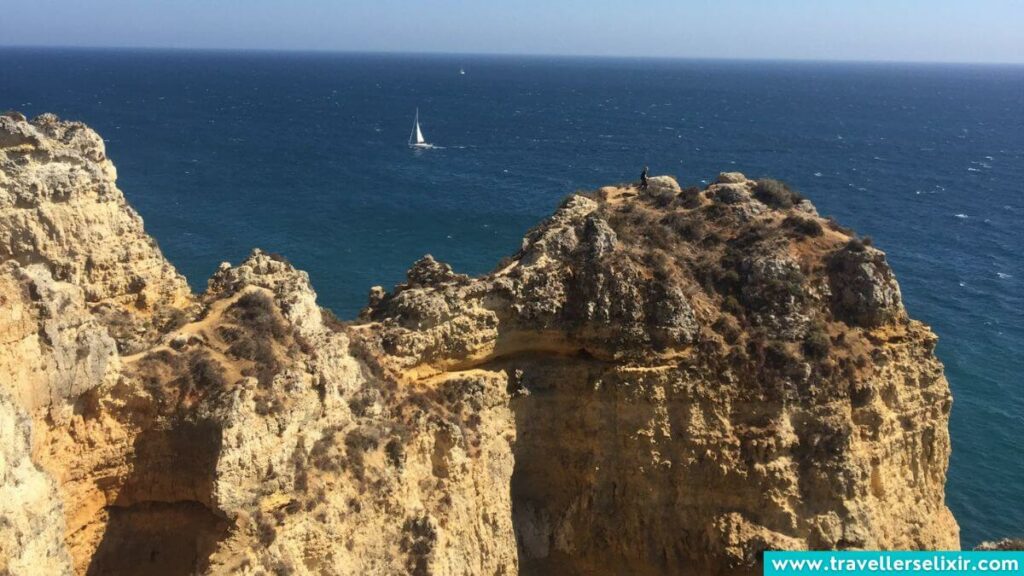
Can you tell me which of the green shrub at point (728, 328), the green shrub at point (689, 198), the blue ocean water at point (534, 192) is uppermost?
the green shrub at point (689, 198)

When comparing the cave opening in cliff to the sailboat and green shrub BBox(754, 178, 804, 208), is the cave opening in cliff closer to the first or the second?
green shrub BBox(754, 178, 804, 208)

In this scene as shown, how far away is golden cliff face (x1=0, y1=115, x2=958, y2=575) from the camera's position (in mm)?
21797

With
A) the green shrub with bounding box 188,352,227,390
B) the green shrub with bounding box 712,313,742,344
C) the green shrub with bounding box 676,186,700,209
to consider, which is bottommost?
the green shrub with bounding box 712,313,742,344

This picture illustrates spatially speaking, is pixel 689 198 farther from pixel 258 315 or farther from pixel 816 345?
pixel 258 315

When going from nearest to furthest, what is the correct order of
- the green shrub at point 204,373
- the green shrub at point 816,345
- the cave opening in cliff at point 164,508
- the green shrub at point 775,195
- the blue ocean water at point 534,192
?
1. the cave opening in cliff at point 164,508
2. the green shrub at point 204,373
3. the green shrub at point 816,345
4. the green shrub at point 775,195
5. the blue ocean water at point 534,192

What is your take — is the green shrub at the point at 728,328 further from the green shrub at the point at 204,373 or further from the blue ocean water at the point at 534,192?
the blue ocean water at the point at 534,192

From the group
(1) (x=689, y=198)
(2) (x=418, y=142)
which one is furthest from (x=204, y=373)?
(2) (x=418, y=142)

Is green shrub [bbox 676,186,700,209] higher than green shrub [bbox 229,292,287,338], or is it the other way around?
green shrub [bbox 676,186,700,209]

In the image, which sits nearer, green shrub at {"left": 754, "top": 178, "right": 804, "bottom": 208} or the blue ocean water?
green shrub at {"left": 754, "top": 178, "right": 804, "bottom": 208}

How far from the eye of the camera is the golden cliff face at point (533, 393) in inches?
858

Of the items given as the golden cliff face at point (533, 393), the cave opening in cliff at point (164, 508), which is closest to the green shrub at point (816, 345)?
the golden cliff face at point (533, 393)

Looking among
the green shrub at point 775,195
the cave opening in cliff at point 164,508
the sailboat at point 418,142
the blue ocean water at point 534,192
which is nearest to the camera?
the cave opening in cliff at point 164,508

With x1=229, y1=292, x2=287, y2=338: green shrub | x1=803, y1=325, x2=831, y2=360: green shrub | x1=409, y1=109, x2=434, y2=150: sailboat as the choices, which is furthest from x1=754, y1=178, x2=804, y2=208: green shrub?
x1=409, y1=109, x2=434, y2=150: sailboat

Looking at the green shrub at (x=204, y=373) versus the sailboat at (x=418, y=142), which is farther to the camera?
the sailboat at (x=418, y=142)
